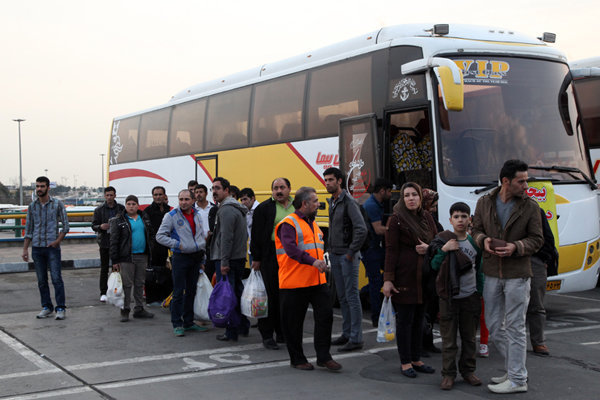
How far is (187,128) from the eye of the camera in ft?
47.2

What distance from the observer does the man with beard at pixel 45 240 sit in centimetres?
943

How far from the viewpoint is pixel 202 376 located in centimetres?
634

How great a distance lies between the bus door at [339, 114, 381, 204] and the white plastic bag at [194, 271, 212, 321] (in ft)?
8.21

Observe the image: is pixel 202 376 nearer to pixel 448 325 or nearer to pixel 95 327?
pixel 448 325

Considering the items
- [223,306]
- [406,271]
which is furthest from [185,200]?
[406,271]

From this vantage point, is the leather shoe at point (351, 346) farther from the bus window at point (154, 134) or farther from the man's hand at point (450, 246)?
the bus window at point (154, 134)

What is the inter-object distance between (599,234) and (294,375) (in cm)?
511

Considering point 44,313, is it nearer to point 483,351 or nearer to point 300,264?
point 300,264

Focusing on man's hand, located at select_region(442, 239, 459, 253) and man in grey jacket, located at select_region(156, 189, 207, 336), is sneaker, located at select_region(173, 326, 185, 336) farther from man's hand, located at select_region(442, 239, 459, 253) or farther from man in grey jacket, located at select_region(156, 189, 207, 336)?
man's hand, located at select_region(442, 239, 459, 253)

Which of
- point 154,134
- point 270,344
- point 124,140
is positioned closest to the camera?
point 270,344

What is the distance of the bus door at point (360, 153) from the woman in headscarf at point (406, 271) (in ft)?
10.1

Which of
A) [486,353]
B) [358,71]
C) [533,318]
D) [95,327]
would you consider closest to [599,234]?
[533,318]

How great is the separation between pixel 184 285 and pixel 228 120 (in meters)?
5.26

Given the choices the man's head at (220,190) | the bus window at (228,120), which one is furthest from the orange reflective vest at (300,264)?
the bus window at (228,120)
